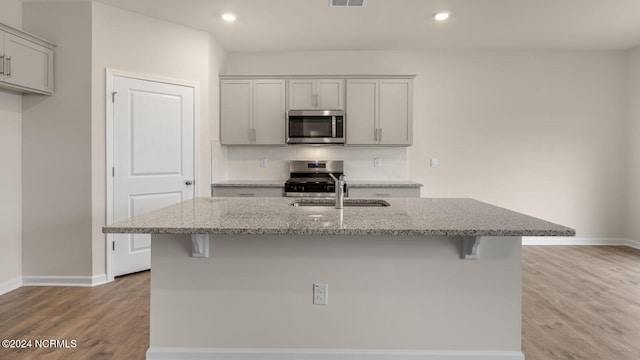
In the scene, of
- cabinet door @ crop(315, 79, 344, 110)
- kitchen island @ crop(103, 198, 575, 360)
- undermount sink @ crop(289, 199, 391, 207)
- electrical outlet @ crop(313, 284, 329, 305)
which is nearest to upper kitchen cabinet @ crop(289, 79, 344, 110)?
cabinet door @ crop(315, 79, 344, 110)

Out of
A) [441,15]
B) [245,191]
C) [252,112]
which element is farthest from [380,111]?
[245,191]

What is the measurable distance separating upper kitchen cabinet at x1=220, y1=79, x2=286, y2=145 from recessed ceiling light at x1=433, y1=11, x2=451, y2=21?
72.5 inches

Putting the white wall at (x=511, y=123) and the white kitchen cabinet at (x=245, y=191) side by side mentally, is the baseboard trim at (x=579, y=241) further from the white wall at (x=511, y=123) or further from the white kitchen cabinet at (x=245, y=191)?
the white kitchen cabinet at (x=245, y=191)

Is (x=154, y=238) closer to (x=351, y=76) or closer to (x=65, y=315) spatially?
(x=65, y=315)

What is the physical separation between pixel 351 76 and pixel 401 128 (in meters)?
0.87

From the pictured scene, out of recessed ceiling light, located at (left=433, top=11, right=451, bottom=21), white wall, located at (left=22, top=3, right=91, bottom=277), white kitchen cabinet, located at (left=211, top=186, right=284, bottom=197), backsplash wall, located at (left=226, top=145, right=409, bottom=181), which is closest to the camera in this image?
white wall, located at (left=22, top=3, right=91, bottom=277)

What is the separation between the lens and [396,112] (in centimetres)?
443

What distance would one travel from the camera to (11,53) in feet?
9.53

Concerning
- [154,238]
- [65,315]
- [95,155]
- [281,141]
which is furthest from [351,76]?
[65,315]

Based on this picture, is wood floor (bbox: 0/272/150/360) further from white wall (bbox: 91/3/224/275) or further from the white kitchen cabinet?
the white kitchen cabinet

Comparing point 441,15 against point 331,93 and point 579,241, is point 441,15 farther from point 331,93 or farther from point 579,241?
point 579,241

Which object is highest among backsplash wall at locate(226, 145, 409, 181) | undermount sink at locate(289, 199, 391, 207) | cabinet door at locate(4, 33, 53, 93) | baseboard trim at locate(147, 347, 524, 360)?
cabinet door at locate(4, 33, 53, 93)

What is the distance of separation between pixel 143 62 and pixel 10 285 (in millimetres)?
2337

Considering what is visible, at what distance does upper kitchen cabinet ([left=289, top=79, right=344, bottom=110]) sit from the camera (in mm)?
4453
